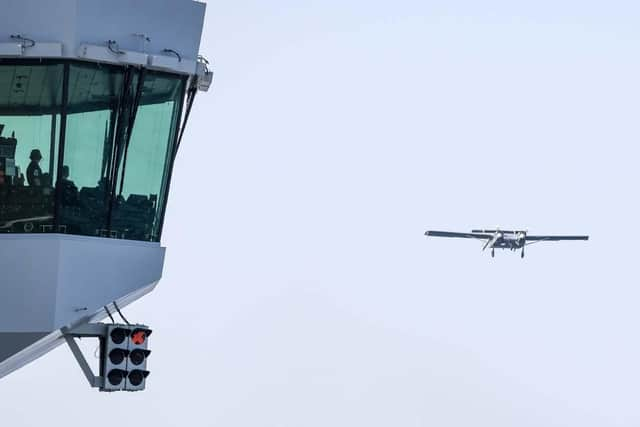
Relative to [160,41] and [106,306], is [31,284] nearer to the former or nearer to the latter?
[106,306]

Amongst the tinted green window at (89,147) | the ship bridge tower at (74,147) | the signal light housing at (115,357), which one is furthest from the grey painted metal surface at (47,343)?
the tinted green window at (89,147)

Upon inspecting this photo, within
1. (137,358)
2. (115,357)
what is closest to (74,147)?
(115,357)

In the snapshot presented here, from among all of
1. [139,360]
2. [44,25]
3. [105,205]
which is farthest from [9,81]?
[139,360]

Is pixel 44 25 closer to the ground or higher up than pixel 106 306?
higher up

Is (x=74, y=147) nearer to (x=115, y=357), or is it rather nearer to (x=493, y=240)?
(x=115, y=357)

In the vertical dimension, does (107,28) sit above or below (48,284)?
above
